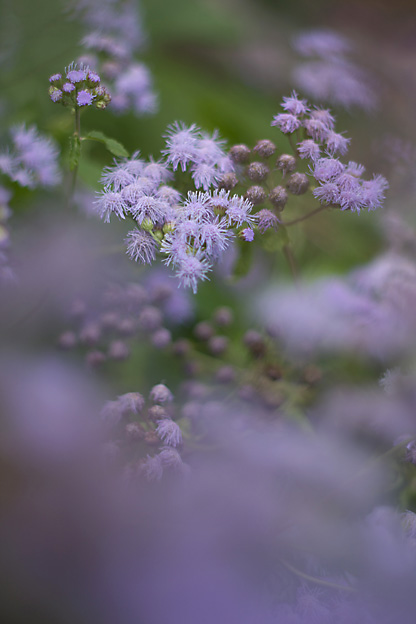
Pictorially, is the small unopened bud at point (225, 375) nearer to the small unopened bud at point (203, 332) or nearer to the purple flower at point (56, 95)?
the small unopened bud at point (203, 332)

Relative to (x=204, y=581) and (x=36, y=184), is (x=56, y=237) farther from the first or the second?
(x=204, y=581)

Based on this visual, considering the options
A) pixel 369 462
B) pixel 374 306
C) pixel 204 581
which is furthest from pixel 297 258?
pixel 204 581

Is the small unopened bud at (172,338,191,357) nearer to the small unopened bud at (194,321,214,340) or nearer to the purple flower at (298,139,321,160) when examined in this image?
the small unopened bud at (194,321,214,340)

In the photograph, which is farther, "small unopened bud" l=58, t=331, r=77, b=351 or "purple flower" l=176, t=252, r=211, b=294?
"small unopened bud" l=58, t=331, r=77, b=351

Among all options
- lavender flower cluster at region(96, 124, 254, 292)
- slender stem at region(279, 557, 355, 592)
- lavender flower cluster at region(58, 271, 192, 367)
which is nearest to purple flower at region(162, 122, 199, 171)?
lavender flower cluster at region(96, 124, 254, 292)

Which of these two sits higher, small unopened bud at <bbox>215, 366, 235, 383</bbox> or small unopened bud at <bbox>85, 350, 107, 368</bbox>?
small unopened bud at <bbox>215, 366, 235, 383</bbox>

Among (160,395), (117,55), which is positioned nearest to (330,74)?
(117,55)
